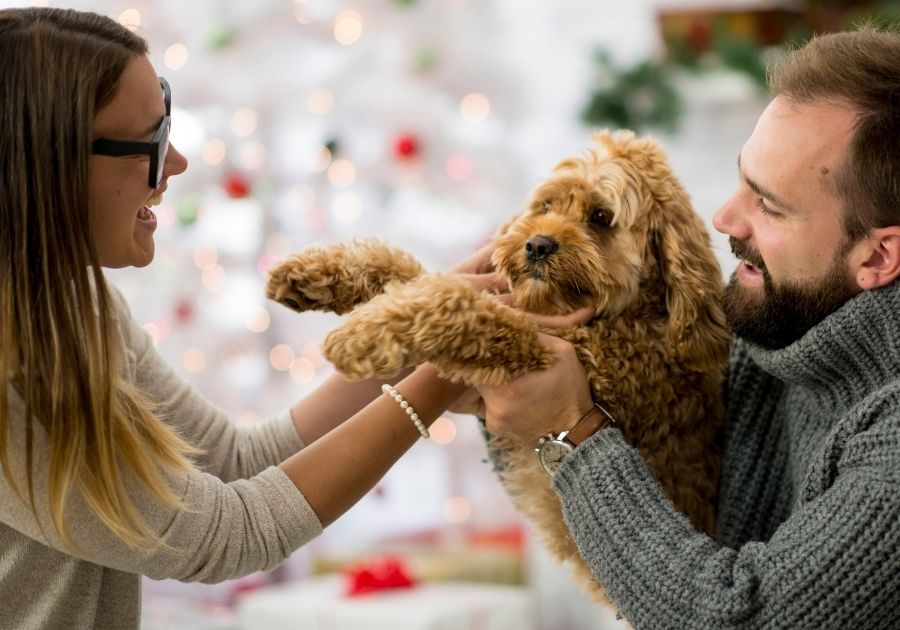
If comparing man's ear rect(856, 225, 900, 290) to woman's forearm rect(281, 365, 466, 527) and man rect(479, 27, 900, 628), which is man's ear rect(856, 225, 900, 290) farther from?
woman's forearm rect(281, 365, 466, 527)

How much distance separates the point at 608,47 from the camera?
380 centimetres

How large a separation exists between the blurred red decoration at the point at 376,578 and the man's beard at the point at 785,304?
7.40ft

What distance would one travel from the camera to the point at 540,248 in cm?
166

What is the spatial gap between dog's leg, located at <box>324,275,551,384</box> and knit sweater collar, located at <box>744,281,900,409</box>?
1.25 ft

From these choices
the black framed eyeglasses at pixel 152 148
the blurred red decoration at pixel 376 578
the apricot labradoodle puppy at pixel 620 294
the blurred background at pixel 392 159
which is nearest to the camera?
the black framed eyeglasses at pixel 152 148

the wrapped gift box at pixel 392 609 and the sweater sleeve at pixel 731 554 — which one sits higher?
the sweater sleeve at pixel 731 554

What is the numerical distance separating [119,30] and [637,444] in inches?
40.9

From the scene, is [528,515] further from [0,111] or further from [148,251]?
[0,111]

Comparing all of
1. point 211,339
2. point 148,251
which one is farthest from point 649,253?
point 211,339

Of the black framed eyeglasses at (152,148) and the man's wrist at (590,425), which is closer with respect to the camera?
the black framed eyeglasses at (152,148)

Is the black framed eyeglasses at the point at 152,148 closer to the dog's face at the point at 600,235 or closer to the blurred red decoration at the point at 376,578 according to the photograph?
the dog's face at the point at 600,235

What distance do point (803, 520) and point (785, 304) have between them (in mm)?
355

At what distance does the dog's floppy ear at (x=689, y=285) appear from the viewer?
162cm

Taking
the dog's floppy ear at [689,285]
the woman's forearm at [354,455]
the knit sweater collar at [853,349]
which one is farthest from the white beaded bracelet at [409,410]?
the knit sweater collar at [853,349]
